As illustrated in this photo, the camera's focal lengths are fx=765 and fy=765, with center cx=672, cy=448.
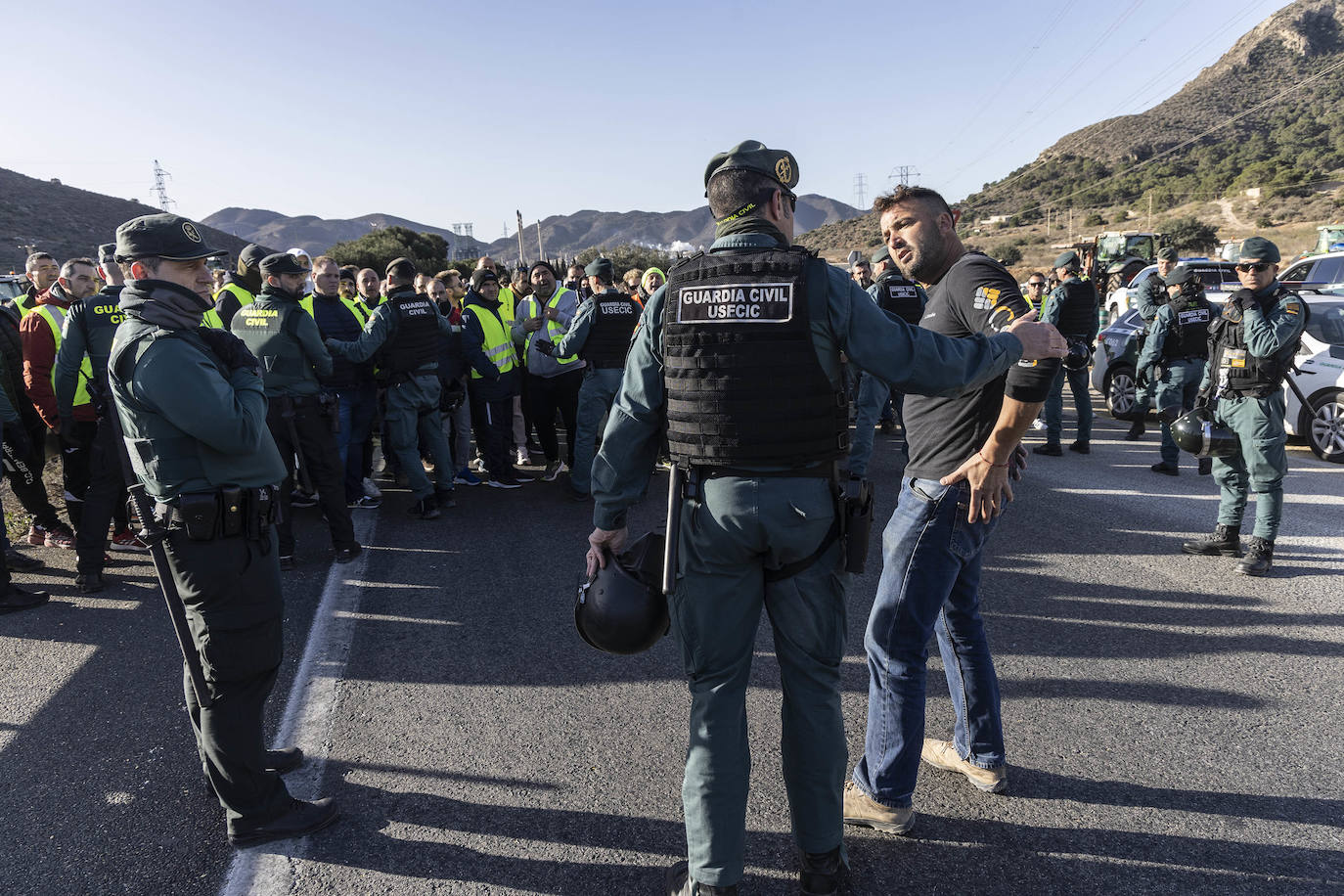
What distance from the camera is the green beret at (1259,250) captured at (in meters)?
4.89

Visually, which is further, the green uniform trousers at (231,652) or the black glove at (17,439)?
the black glove at (17,439)

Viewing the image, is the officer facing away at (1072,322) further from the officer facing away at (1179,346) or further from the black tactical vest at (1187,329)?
the black tactical vest at (1187,329)

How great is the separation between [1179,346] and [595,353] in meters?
5.67

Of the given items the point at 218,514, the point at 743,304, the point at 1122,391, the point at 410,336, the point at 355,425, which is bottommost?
the point at 1122,391

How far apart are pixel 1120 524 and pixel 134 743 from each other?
6.45m

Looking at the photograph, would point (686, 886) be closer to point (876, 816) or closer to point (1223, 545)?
point (876, 816)

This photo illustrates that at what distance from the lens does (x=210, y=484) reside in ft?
8.57

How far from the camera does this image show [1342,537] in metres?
5.46

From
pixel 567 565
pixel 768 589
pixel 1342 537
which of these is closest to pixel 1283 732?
pixel 768 589

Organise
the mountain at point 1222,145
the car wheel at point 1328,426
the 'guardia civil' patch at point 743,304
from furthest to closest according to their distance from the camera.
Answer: the mountain at point 1222,145 → the car wheel at point 1328,426 → the 'guardia civil' patch at point 743,304

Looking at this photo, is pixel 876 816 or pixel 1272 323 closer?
pixel 876 816

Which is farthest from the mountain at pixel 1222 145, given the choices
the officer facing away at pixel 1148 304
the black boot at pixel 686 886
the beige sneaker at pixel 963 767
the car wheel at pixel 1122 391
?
the black boot at pixel 686 886

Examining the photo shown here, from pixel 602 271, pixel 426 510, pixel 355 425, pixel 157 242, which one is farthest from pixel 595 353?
pixel 157 242

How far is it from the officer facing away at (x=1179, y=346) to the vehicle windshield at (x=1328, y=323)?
70.8 inches
